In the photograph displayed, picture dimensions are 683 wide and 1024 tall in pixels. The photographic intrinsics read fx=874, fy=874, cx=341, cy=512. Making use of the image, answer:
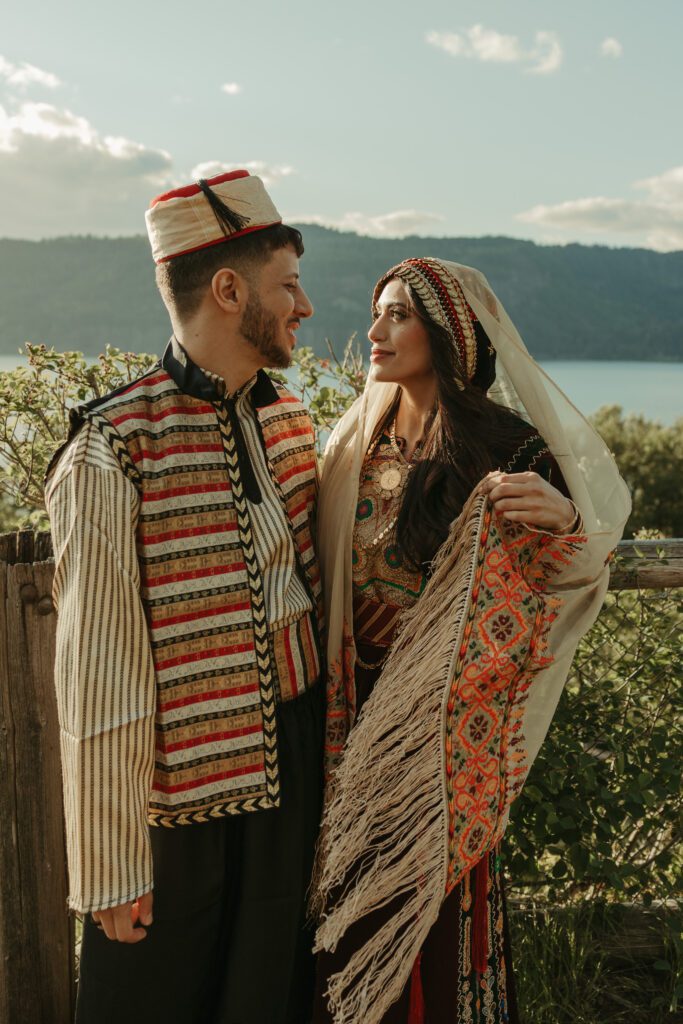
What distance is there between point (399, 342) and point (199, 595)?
88 cm

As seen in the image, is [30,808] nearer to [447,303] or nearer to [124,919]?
[124,919]

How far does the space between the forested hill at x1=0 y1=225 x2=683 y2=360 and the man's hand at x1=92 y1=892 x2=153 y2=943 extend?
1576 mm

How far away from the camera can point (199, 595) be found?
1858 mm

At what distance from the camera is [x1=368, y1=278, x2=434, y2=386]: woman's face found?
2.28 m

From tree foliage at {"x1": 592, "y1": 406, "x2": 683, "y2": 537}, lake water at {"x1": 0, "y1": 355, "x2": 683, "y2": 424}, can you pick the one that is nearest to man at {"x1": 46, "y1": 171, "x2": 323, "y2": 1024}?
tree foliage at {"x1": 592, "y1": 406, "x2": 683, "y2": 537}

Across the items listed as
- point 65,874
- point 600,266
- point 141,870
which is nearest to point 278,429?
point 141,870

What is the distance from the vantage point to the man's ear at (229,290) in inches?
76.5

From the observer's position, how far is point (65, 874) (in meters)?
2.24

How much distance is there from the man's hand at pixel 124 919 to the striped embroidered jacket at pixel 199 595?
17 cm

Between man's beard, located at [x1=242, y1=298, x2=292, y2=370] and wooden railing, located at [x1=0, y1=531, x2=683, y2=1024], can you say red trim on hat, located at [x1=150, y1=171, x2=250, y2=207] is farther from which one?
wooden railing, located at [x1=0, y1=531, x2=683, y2=1024]

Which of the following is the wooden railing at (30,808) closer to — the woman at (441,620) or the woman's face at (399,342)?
the woman at (441,620)

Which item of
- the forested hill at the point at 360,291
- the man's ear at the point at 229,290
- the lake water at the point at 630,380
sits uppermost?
the forested hill at the point at 360,291

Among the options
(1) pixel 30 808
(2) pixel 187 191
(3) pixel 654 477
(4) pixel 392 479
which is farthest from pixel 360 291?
(1) pixel 30 808

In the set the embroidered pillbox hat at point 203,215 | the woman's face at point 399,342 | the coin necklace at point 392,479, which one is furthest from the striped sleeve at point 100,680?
the woman's face at point 399,342
